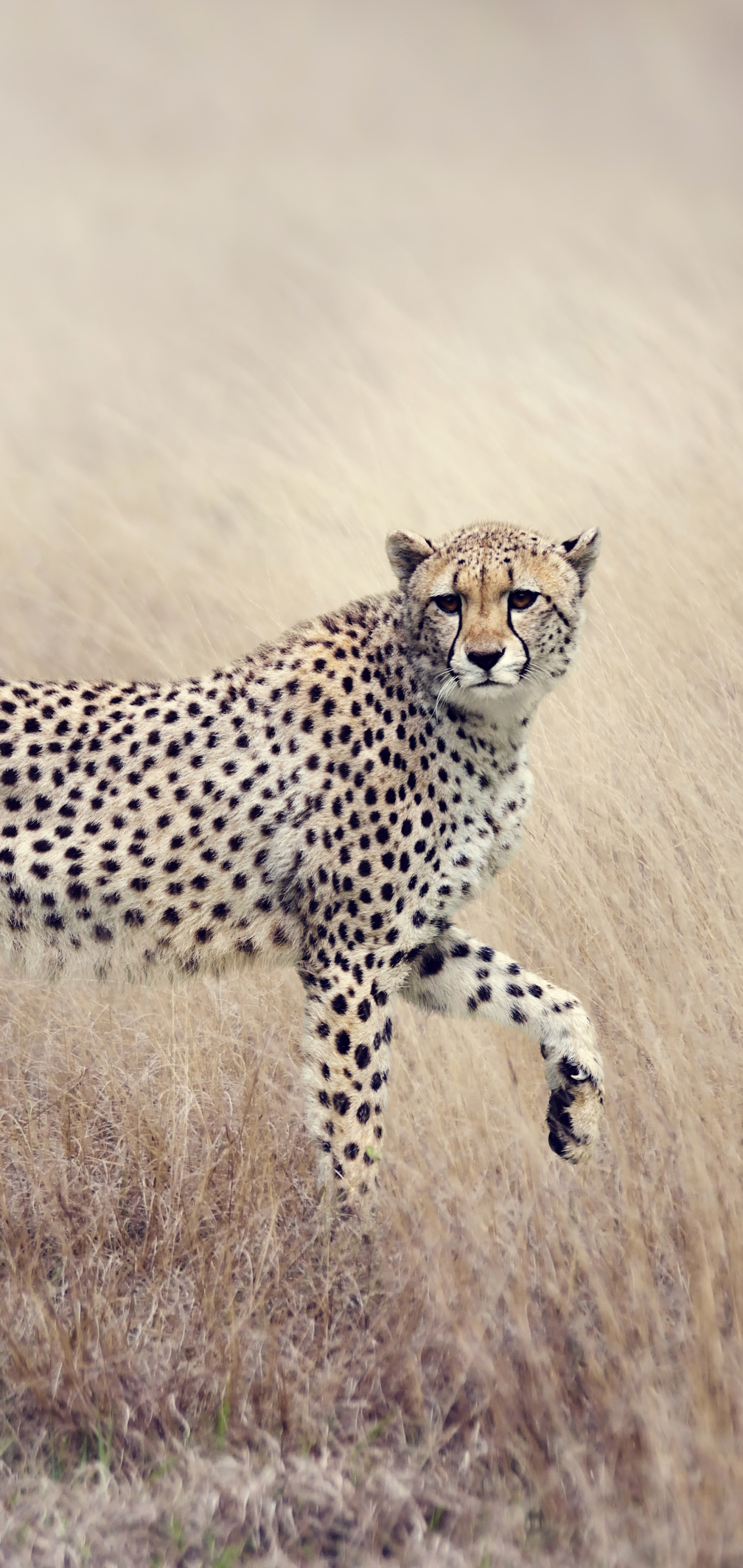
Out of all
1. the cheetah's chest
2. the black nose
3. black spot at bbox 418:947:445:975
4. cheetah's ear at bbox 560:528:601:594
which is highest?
cheetah's ear at bbox 560:528:601:594

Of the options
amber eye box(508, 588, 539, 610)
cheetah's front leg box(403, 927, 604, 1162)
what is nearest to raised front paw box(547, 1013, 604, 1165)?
cheetah's front leg box(403, 927, 604, 1162)

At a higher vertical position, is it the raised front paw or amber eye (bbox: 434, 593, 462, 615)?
amber eye (bbox: 434, 593, 462, 615)

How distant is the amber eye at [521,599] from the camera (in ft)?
9.96

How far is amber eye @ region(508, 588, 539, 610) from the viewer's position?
3037 millimetres

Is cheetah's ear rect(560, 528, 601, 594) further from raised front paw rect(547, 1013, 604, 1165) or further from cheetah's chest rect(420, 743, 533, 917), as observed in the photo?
raised front paw rect(547, 1013, 604, 1165)

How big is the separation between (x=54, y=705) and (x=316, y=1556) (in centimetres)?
179

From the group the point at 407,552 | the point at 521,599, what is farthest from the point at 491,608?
the point at 407,552

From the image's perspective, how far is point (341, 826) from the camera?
3123mm

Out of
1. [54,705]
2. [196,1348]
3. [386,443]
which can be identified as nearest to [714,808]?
[54,705]

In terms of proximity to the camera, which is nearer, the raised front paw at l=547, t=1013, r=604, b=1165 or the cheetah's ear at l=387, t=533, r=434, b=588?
the raised front paw at l=547, t=1013, r=604, b=1165

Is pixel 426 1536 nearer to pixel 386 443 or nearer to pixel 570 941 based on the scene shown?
pixel 570 941

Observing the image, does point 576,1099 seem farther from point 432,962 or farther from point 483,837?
point 483,837

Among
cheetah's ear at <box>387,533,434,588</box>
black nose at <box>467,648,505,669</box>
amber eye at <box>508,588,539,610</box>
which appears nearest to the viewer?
black nose at <box>467,648,505,669</box>

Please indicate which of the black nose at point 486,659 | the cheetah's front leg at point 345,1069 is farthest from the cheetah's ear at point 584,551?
the cheetah's front leg at point 345,1069
